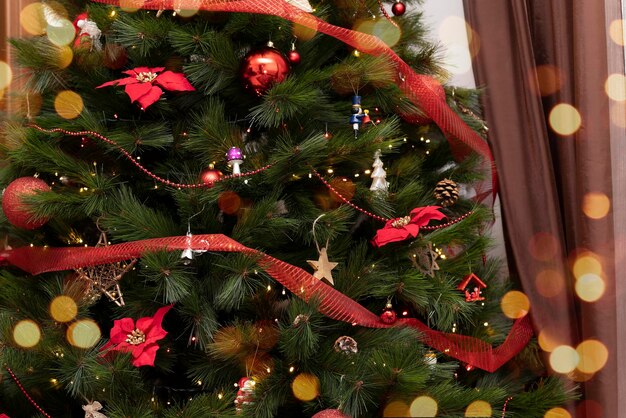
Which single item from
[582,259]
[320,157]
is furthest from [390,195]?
[582,259]

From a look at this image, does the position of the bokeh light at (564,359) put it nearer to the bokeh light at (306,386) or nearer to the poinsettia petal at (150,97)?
the bokeh light at (306,386)

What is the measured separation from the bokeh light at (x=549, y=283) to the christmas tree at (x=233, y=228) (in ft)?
0.40

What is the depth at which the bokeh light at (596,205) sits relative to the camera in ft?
4.17

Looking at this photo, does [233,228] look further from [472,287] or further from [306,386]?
[472,287]

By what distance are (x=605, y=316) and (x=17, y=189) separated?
104 centimetres

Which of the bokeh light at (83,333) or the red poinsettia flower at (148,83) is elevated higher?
the red poinsettia flower at (148,83)

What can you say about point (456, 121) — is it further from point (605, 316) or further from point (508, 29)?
point (605, 316)

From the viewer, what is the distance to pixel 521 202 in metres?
1.37

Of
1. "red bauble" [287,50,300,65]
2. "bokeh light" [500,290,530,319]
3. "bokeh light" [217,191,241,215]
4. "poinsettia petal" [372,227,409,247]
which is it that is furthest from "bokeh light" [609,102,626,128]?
"bokeh light" [217,191,241,215]

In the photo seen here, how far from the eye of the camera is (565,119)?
133 centimetres

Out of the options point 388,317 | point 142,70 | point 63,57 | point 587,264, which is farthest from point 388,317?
point 63,57

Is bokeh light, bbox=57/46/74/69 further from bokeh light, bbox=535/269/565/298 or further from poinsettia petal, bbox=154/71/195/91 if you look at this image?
bokeh light, bbox=535/269/565/298

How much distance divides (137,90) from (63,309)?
0.36 m

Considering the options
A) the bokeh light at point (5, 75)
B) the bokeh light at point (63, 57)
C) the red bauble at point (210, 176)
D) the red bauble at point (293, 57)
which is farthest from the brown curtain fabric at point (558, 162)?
the bokeh light at point (5, 75)
